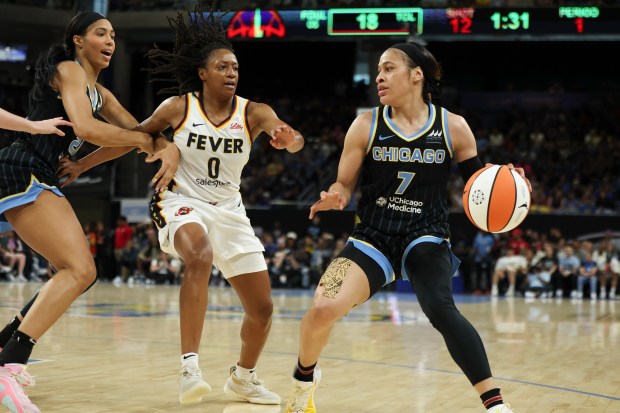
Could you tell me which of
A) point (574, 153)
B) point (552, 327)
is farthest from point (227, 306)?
point (574, 153)

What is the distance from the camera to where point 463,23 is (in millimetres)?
18266

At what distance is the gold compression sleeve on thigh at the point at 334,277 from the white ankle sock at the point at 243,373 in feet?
3.69

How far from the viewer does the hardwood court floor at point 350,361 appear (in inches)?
203

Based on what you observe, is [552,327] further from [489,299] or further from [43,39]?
[43,39]

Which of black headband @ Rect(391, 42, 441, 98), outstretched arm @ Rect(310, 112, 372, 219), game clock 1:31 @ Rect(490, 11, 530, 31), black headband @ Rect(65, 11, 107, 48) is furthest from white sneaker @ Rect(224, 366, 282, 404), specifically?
game clock 1:31 @ Rect(490, 11, 530, 31)

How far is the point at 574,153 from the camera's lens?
22234 mm

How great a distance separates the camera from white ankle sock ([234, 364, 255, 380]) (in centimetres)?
528

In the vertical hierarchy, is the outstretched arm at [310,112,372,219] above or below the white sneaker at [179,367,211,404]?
above

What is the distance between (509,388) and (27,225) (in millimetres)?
3351

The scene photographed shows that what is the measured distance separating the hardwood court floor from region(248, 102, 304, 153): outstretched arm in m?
1.59

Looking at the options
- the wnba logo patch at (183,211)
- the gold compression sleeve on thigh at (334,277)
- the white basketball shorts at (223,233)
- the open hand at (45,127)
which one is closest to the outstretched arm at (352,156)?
the gold compression sleeve on thigh at (334,277)

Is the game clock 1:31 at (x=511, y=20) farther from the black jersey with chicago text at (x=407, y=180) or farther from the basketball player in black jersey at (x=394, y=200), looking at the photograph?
the black jersey with chicago text at (x=407, y=180)

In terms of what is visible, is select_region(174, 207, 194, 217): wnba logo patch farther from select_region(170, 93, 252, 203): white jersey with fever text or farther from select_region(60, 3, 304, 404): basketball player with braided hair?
select_region(170, 93, 252, 203): white jersey with fever text

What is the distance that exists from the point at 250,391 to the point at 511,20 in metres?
14.5
